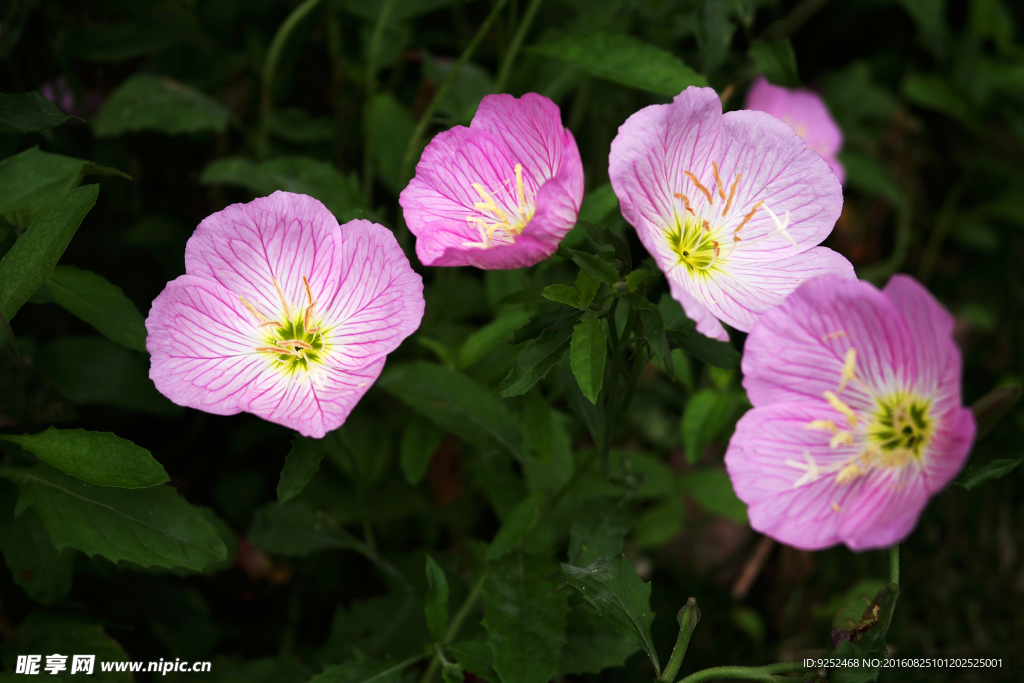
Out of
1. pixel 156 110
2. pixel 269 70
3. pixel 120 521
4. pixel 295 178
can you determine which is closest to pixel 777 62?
pixel 295 178

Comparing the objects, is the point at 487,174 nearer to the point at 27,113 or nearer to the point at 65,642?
the point at 27,113

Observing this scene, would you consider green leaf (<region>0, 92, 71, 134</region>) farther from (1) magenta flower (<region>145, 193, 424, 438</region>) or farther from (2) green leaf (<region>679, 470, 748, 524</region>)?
(2) green leaf (<region>679, 470, 748, 524</region>)

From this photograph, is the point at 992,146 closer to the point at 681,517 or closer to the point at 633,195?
the point at 681,517

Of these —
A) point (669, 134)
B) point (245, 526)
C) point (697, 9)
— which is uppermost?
point (697, 9)

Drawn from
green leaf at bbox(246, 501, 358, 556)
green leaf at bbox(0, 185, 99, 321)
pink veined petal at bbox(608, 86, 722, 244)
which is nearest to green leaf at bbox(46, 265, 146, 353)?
green leaf at bbox(0, 185, 99, 321)

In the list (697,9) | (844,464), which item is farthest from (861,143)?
(844,464)
